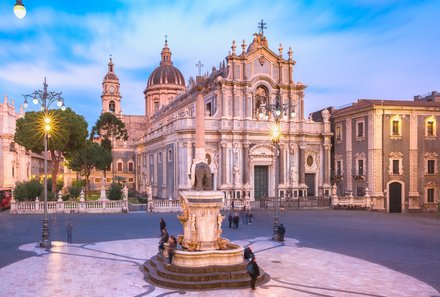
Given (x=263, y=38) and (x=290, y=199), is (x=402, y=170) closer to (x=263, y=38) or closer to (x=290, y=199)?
(x=290, y=199)

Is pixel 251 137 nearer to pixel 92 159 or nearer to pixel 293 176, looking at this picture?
pixel 293 176

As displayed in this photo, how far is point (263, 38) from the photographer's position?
45.5m

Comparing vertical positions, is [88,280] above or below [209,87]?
below

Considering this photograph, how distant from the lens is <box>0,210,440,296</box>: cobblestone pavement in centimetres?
1366

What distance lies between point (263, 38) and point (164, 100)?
38937mm

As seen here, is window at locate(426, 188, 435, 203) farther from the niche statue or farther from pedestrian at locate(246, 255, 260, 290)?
pedestrian at locate(246, 255, 260, 290)

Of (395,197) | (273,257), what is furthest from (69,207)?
(395,197)

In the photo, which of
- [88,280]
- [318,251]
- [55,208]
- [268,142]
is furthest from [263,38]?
[88,280]

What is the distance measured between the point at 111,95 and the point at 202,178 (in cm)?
7109

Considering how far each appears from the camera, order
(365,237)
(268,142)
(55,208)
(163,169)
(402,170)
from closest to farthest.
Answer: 1. (365,237)
2. (55,208)
3. (402,170)
4. (268,142)
5. (163,169)

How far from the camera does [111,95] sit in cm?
8325

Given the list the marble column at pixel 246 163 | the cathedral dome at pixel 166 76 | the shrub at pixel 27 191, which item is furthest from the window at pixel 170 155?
the cathedral dome at pixel 166 76

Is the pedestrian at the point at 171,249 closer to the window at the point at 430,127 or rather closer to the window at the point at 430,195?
the window at the point at 430,195

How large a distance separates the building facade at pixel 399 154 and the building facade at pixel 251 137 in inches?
229
